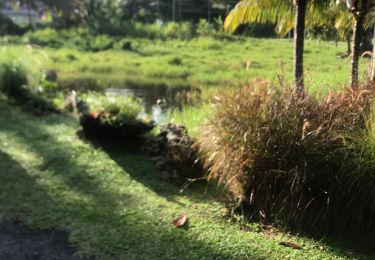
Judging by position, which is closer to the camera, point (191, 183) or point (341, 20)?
point (191, 183)

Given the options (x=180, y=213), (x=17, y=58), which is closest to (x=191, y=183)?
(x=180, y=213)

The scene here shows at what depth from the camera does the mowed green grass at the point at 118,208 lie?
185 inches

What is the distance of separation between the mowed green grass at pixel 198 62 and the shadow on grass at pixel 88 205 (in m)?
2.07

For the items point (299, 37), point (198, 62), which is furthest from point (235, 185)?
point (198, 62)

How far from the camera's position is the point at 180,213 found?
552cm

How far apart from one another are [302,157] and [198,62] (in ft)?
55.5

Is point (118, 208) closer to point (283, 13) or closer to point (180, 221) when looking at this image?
point (180, 221)

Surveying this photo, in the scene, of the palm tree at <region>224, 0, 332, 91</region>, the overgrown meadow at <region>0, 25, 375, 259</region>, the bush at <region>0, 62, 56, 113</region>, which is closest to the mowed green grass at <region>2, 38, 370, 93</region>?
the palm tree at <region>224, 0, 332, 91</region>

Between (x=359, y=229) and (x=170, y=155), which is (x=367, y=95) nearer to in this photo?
(x=359, y=229)

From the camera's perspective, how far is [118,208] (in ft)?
18.3

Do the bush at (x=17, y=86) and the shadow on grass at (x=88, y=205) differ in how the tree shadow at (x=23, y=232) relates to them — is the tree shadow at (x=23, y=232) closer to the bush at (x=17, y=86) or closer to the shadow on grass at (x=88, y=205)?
the shadow on grass at (x=88, y=205)

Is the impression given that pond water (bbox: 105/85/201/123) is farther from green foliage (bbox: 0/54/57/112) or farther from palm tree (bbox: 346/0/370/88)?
palm tree (bbox: 346/0/370/88)

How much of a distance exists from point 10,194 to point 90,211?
1023 mm

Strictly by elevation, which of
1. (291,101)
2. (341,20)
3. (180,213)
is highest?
(341,20)
